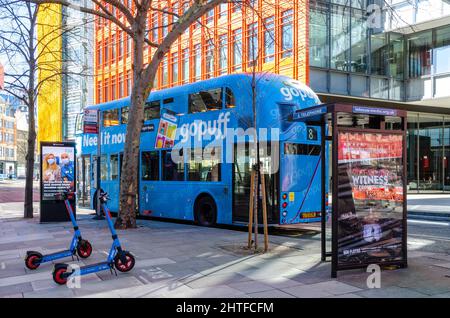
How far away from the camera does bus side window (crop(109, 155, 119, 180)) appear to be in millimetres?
17125

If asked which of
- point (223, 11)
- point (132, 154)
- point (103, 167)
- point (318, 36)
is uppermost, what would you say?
point (223, 11)

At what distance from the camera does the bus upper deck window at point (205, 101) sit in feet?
42.4

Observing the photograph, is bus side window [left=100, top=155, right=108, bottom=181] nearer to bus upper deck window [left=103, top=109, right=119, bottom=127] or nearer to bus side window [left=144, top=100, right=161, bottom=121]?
bus upper deck window [left=103, top=109, right=119, bottom=127]

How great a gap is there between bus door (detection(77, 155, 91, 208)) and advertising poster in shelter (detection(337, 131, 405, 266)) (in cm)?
1412

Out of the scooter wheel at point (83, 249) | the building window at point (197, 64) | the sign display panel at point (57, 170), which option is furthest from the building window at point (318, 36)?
the scooter wheel at point (83, 249)

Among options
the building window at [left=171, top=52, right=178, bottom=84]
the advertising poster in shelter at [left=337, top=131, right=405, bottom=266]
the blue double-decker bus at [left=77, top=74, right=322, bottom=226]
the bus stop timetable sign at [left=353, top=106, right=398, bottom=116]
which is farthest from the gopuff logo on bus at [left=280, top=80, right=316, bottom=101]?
the building window at [left=171, top=52, right=178, bottom=84]

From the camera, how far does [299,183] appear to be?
38.8ft

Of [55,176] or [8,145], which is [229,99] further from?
[8,145]

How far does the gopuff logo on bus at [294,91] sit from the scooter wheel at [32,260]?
6984 millimetres

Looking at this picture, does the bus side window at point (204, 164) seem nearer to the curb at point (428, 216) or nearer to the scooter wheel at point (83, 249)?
the scooter wheel at point (83, 249)

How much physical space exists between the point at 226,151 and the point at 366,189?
5.93m

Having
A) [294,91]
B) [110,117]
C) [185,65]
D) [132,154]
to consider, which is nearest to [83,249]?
[132,154]

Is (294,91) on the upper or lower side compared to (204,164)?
upper
